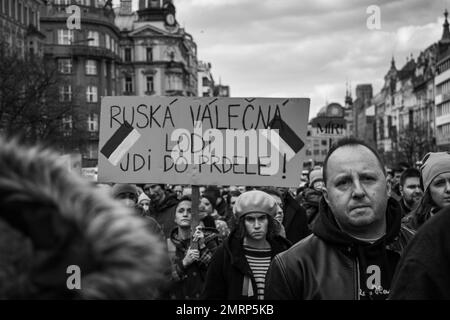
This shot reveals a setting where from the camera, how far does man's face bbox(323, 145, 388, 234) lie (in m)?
3.25

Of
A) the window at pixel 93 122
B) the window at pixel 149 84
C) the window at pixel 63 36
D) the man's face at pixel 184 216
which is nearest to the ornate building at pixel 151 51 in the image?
the window at pixel 149 84

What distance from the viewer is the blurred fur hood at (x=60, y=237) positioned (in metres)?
1.19

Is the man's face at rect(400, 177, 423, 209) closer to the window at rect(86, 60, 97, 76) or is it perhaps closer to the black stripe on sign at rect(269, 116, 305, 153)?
the black stripe on sign at rect(269, 116, 305, 153)

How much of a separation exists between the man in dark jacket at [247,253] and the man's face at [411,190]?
127 inches

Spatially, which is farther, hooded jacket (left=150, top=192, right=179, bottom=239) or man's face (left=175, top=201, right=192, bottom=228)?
hooded jacket (left=150, top=192, right=179, bottom=239)

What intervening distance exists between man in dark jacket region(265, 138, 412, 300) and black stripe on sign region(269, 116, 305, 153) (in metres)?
2.77

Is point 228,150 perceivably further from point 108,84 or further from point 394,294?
point 108,84

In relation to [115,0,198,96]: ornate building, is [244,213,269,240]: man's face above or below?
below

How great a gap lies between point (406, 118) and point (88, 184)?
129 m

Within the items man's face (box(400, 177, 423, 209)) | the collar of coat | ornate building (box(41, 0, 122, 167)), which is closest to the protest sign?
the collar of coat

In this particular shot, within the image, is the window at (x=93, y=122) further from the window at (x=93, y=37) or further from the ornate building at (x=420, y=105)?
the ornate building at (x=420, y=105)

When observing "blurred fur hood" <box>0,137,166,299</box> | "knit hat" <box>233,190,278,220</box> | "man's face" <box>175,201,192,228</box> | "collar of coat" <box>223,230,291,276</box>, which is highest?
"blurred fur hood" <box>0,137,166,299</box>

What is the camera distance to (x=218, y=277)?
510 centimetres
